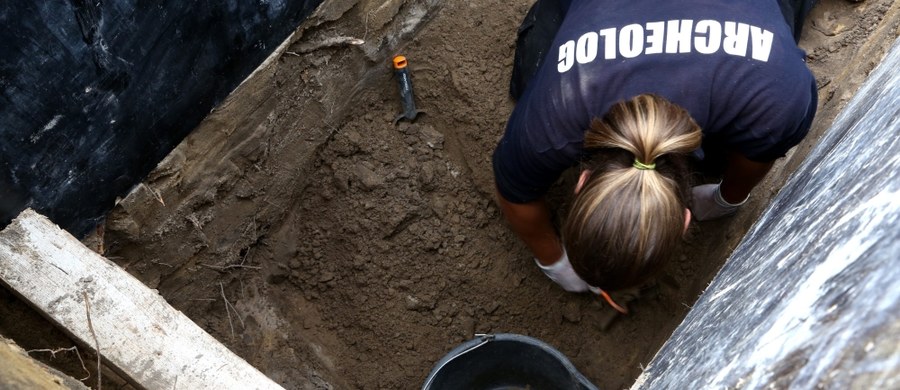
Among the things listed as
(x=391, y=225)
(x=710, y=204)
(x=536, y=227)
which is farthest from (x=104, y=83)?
(x=710, y=204)

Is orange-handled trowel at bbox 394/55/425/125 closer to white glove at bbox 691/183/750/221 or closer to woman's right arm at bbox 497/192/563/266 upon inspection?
woman's right arm at bbox 497/192/563/266

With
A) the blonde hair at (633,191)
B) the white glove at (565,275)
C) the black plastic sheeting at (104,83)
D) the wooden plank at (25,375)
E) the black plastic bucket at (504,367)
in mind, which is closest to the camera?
the wooden plank at (25,375)

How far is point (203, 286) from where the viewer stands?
7.00 ft

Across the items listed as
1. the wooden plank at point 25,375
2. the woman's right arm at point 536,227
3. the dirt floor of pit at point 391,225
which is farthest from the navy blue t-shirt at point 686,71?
the wooden plank at point 25,375

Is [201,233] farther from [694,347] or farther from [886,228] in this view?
[886,228]

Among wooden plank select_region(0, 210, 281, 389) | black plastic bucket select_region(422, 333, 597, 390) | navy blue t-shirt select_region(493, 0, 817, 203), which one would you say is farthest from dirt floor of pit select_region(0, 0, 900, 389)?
navy blue t-shirt select_region(493, 0, 817, 203)

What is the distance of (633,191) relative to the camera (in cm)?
135

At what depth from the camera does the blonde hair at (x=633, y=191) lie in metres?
1.35

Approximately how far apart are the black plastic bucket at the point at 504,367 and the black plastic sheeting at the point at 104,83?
3.01ft

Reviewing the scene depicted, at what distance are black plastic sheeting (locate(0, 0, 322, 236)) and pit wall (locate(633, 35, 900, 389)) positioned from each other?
124 centimetres

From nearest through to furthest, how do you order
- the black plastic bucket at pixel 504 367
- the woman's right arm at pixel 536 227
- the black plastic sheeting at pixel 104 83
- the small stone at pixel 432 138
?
the black plastic sheeting at pixel 104 83
the woman's right arm at pixel 536 227
the black plastic bucket at pixel 504 367
the small stone at pixel 432 138

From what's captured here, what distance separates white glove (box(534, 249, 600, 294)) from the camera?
210cm

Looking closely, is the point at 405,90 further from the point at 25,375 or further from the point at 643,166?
the point at 25,375

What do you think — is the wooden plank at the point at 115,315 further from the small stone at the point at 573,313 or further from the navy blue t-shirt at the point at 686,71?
the small stone at the point at 573,313
